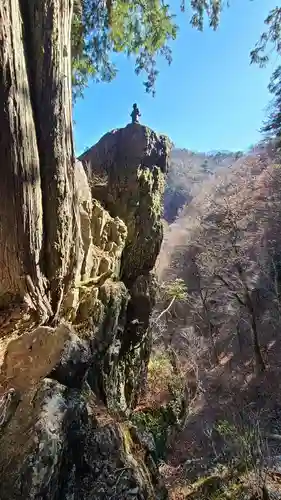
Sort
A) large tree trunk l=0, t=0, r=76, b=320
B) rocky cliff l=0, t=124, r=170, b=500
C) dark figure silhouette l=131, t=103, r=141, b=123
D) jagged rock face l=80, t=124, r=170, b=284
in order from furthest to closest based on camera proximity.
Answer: dark figure silhouette l=131, t=103, r=141, b=123 < jagged rock face l=80, t=124, r=170, b=284 < large tree trunk l=0, t=0, r=76, b=320 < rocky cliff l=0, t=124, r=170, b=500

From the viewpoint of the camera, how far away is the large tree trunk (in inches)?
108

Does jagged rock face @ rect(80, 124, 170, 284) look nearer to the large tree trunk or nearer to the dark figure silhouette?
the dark figure silhouette

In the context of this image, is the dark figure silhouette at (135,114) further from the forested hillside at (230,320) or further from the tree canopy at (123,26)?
the forested hillside at (230,320)

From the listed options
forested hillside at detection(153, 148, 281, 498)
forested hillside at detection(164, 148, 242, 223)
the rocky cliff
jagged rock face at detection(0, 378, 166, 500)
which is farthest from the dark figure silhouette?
Answer: forested hillside at detection(164, 148, 242, 223)

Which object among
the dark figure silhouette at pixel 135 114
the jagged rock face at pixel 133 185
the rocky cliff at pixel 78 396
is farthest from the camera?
the dark figure silhouette at pixel 135 114

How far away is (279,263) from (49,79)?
16049 mm

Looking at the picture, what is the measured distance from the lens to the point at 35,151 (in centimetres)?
299

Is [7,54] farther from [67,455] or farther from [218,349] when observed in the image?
[218,349]

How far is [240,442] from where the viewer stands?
18.2 feet

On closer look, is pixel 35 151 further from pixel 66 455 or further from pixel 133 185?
pixel 133 185

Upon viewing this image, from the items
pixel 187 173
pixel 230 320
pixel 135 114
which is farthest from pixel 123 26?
pixel 187 173

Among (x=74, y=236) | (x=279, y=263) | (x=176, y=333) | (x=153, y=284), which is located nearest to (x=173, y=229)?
(x=176, y=333)

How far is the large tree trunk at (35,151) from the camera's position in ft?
9.04

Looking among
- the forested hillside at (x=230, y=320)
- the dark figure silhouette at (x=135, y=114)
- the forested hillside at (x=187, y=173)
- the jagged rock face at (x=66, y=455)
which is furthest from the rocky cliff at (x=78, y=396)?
the forested hillside at (x=187, y=173)
